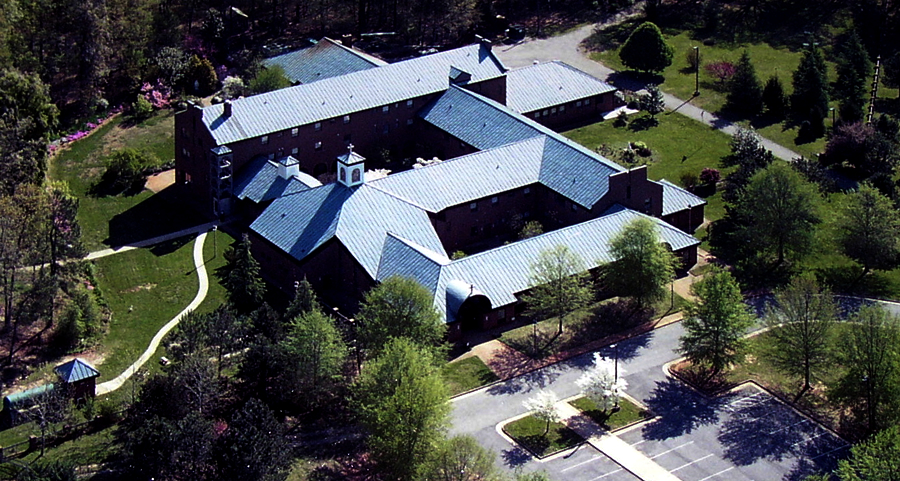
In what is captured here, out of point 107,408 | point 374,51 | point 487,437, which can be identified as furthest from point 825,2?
point 107,408

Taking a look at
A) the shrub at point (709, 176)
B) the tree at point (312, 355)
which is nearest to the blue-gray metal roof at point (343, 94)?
the shrub at point (709, 176)

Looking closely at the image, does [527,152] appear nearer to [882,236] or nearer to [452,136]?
[452,136]

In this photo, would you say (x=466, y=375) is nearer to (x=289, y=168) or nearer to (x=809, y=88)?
(x=289, y=168)

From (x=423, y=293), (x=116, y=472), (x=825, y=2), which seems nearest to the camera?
(x=116, y=472)

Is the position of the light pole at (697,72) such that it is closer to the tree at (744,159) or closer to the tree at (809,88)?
the tree at (809,88)

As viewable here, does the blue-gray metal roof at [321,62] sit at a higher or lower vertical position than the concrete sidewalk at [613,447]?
higher

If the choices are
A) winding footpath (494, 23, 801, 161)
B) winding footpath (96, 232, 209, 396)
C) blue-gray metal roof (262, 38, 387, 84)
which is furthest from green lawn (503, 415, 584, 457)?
winding footpath (494, 23, 801, 161)

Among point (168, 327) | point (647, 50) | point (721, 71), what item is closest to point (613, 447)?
point (168, 327)
